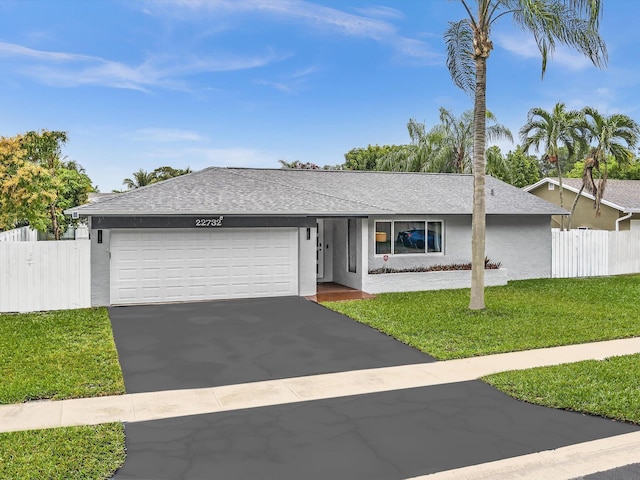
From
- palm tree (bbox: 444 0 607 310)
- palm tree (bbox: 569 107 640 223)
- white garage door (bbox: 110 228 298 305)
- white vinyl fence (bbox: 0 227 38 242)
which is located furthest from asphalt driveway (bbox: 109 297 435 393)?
palm tree (bbox: 569 107 640 223)

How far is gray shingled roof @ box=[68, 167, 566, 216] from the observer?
50.5 feet

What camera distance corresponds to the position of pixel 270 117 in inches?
1505

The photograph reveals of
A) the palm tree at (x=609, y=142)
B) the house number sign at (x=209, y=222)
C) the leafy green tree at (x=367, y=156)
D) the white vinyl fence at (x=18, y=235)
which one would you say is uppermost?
the leafy green tree at (x=367, y=156)

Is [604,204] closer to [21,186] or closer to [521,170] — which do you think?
[521,170]

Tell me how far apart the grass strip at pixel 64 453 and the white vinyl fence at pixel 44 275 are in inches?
344

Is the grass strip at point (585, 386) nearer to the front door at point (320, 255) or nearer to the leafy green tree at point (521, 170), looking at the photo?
the front door at point (320, 255)

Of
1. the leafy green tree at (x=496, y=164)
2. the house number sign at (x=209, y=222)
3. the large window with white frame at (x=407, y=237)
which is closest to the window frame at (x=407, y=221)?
the large window with white frame at (x=407, y=237)

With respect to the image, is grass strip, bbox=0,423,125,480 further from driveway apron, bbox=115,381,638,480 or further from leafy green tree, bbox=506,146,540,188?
leafy green tree, bbox=506,146,540,188

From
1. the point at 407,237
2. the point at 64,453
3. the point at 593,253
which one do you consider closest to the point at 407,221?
the point at 407,237

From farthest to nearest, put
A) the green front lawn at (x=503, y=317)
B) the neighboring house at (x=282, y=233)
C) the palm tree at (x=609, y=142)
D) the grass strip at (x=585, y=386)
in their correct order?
1. the palm tree at (x=609, y=142)
2. the neighboring house at (x=282, y=233)
3. the green front lawn at (x=503, y=317)
4. the grass strip at (x=585, y=386)

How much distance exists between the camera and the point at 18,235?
21656 millimetres

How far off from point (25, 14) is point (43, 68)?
4.67 meters

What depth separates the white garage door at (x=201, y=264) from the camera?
14.9 metres

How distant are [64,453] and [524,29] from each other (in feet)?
42.9
